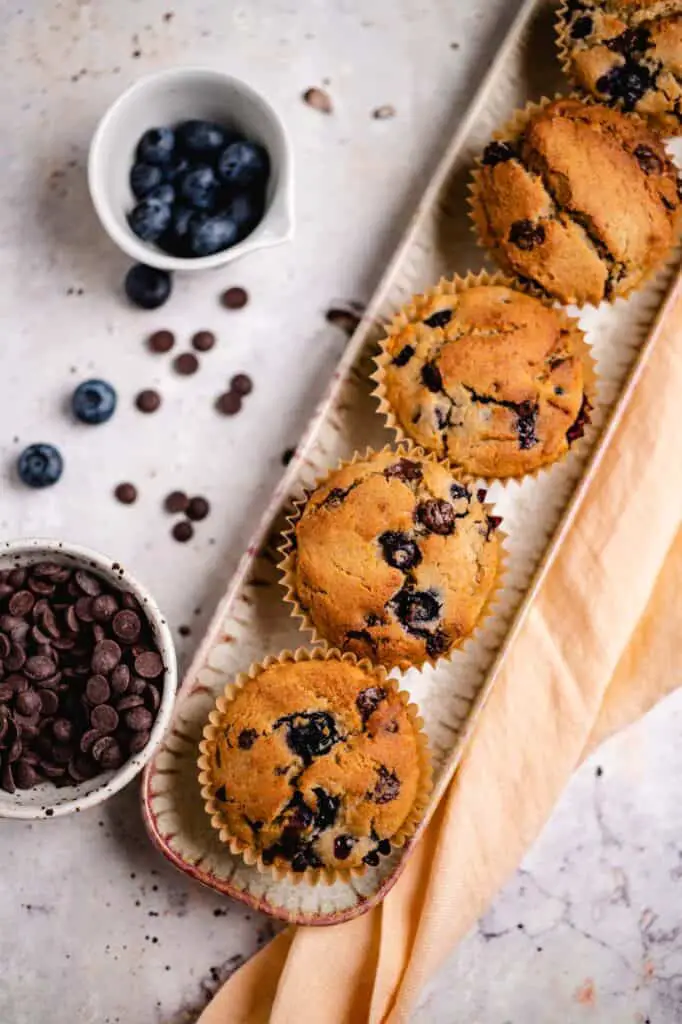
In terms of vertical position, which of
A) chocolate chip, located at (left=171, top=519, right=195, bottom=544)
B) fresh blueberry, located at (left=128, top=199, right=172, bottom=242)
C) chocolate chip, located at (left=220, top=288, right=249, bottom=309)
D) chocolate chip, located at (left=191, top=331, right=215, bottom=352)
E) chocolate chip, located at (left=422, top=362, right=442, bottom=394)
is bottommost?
chocolate chip, located at (left=171, top=519, right=195, bottom=544)

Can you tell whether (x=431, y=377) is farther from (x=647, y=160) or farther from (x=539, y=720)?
(x=539, y=720)

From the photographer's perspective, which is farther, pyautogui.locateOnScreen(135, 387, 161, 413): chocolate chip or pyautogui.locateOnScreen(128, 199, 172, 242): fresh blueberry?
pyautogui.locateOnScreen(135, 387, 161, 413): chocolate chip

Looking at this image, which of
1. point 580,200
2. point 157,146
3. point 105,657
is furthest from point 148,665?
point 580,200

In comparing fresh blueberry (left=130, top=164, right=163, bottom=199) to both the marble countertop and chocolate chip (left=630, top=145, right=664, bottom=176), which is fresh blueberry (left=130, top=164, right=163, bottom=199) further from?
chocolate chip (left=630, top=145, right=664, bottom=176)

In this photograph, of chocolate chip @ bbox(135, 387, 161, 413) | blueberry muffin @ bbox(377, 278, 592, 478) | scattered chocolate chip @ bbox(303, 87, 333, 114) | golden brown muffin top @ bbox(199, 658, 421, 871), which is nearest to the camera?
golden brown muffin top @ bbox(199, 658, 421, 871)

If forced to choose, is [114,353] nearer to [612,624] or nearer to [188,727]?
[188,727]

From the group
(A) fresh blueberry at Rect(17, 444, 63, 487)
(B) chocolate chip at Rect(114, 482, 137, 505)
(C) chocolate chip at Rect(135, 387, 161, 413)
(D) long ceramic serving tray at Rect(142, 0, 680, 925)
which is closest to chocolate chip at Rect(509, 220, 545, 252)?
(D) long ceramic serving tray at Rect(142, 0, 680, 925)

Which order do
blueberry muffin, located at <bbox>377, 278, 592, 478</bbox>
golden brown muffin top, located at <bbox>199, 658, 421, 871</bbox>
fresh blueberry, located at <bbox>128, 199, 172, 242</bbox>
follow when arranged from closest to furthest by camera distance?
1. golden brown muffin top, located at <bbox>199, 658, 421, 871</bbox>
2. blueberry muffin, located at <bbox>377, 278, 592, 478</bbox>
3. fresh blueberry, located at <bbox>128, 199, 172, 242</bbox>
